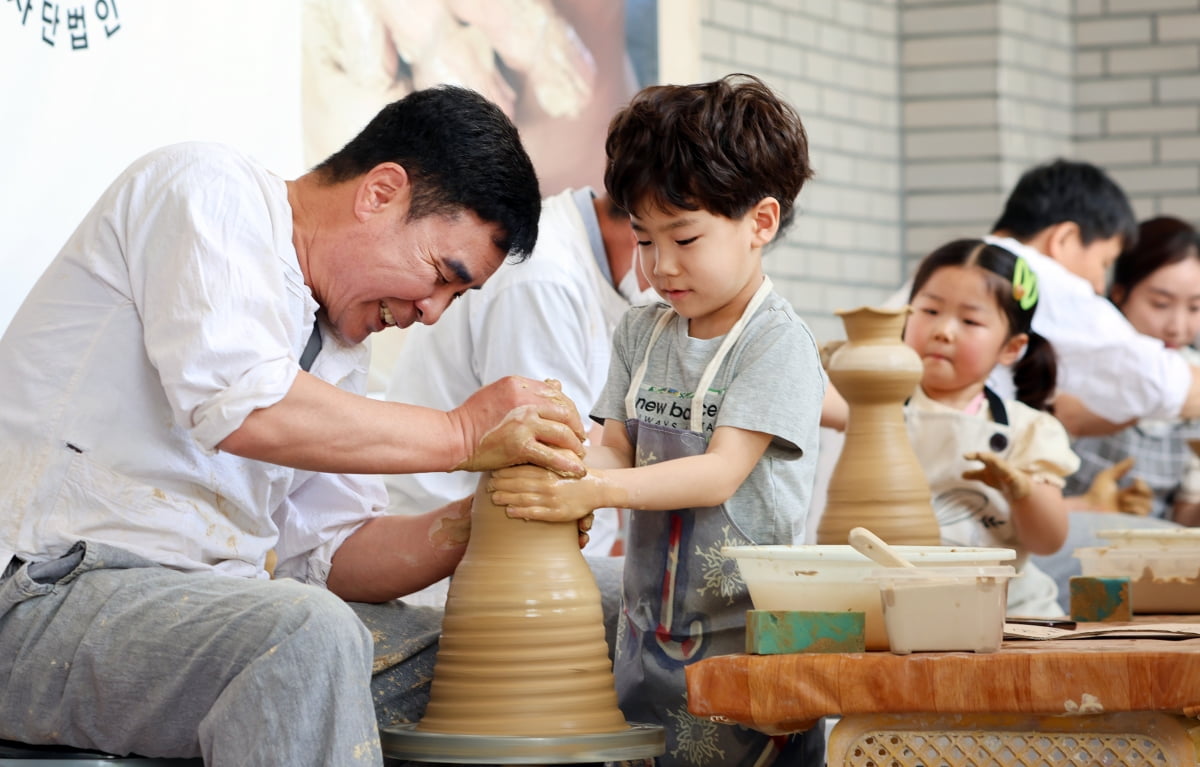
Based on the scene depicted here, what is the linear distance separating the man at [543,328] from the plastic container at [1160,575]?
46.7 inches

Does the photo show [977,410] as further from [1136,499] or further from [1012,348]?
[1136,499]

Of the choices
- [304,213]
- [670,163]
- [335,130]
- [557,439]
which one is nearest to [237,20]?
[335,130]

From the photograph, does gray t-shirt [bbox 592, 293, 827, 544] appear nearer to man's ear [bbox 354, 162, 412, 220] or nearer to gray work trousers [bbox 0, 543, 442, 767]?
man's ear [bbox 354, 162, 412, 220]

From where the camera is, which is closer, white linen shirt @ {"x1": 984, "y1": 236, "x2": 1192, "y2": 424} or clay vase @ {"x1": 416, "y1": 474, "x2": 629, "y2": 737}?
clay vase @ {"x1": 416, "y1": 474, "x2": 629, "y2": 737}

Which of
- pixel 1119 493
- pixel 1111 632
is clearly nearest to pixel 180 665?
pixel 1111 632

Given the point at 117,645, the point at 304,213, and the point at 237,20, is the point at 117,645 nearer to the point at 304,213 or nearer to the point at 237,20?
the point at 304,213

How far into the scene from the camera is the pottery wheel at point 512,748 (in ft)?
5.95

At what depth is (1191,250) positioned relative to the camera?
523 centimetres

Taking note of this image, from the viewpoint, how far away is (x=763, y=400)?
6.89 ft

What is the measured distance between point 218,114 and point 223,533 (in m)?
1.40

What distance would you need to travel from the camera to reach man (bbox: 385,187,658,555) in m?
3.05

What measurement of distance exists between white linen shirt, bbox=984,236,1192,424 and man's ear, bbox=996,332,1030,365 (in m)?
0.91

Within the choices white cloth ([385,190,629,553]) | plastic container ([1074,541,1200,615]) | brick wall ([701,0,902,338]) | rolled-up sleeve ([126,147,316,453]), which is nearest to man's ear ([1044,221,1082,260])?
brick wall ([701,0,902,338])

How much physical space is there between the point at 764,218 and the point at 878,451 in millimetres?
580
